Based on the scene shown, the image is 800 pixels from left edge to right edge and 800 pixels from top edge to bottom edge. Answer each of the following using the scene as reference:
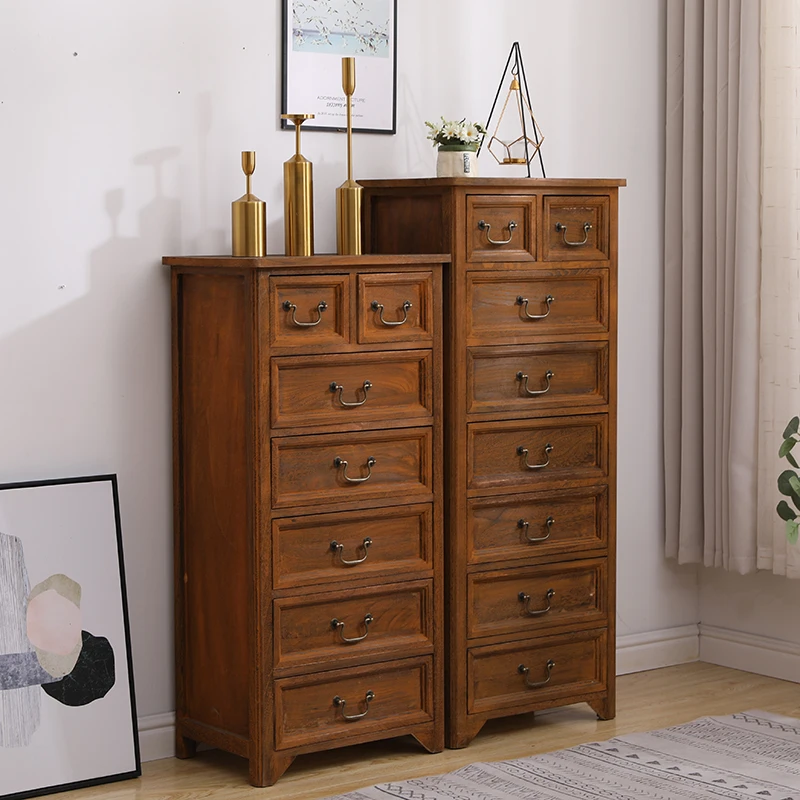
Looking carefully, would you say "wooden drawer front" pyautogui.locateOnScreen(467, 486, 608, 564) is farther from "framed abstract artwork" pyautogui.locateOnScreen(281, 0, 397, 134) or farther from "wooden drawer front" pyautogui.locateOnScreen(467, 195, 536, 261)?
"framed abstract artwork" pyautogui.locateOnScreen(281, 0, 397, 134)

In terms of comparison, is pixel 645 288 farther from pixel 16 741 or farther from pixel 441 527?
pixel 16 741

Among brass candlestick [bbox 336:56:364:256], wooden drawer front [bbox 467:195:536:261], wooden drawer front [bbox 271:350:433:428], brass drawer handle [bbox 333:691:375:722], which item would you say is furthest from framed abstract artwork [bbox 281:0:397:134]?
brass drawer handle [bbox 333:691:375:722]

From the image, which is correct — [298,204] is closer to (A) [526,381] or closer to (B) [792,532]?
(A) [526,381]

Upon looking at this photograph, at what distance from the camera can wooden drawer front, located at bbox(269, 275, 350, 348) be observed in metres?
3.01

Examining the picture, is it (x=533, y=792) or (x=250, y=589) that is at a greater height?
(x=250, y=589)

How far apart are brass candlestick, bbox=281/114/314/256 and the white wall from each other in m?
0.17

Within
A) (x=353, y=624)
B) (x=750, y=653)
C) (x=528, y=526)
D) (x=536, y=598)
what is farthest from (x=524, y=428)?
(x=750, y=653)

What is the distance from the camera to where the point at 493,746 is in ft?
11.2

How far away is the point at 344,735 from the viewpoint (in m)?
3.19

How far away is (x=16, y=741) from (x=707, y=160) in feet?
8.07

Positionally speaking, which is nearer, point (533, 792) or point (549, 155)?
point (533, 792)

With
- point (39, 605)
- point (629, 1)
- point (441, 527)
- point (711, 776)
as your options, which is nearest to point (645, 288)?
point (629, 1)

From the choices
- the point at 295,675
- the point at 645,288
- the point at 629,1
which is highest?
the point at 629,1

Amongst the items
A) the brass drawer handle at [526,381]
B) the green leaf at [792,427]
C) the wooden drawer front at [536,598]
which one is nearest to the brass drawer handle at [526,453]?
the brass drawer handle at [526,381]
